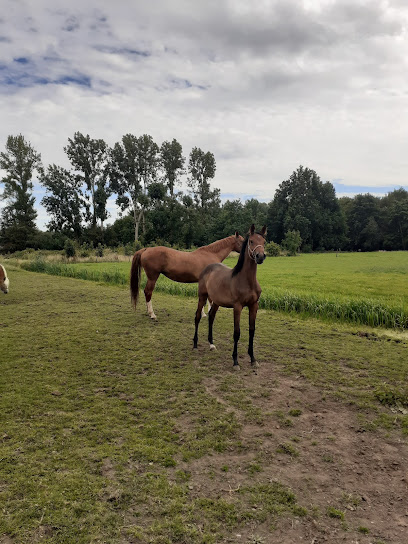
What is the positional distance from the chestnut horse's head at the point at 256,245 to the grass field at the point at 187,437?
182 cm

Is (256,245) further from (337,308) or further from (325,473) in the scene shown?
(337,308)

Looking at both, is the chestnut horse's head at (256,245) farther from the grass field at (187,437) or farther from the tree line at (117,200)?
the tree line at (117,200)

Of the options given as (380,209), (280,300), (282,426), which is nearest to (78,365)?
(282,426)

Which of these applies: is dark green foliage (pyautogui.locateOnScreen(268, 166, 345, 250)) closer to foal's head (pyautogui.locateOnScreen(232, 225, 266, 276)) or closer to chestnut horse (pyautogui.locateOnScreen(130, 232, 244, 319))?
chestnut horse (pyautogui.locateOnScreen(130, 232, 244, 319))

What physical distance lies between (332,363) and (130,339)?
3936 millimetres

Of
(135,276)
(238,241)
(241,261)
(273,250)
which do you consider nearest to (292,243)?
(273,250)

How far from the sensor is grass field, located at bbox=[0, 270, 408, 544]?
231 cm

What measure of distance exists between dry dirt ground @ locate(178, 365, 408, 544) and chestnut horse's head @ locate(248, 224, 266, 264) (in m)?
2.06

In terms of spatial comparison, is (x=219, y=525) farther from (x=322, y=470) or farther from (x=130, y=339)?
(x=130, y=339)

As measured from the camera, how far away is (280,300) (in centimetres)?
1042

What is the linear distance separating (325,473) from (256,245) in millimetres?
3132

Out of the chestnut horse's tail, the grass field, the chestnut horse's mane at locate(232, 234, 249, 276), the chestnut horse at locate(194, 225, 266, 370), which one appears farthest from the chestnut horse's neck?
the chestnut horse's mane at locate(232, 234, 249, 276)

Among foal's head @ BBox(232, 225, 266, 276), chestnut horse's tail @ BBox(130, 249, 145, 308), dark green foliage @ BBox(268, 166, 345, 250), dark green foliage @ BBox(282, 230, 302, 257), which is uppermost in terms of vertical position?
dark green foliage @ BBox(268, 166, 345, 250)

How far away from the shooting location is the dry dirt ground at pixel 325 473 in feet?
7.41
